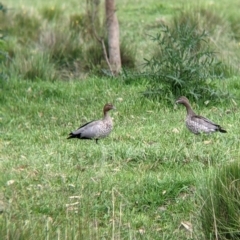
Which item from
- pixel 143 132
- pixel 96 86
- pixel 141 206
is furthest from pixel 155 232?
pixel 96 86

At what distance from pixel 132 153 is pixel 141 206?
44.9 inches

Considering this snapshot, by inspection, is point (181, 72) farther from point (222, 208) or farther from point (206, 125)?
point (222, 208)

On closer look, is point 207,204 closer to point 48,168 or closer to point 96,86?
point 48,168

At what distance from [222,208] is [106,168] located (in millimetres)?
1845

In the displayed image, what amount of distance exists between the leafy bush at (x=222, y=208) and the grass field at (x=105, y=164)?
0.10m

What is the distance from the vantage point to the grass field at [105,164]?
6801mm

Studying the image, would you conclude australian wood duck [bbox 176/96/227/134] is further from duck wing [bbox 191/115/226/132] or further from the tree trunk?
the tree trunk

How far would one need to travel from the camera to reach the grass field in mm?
6801

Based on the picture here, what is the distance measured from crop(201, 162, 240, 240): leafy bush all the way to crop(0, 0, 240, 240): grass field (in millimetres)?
101

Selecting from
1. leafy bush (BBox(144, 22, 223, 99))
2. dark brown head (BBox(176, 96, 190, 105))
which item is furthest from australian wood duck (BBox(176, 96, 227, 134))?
Answer: leafy bush (BBox(144, 22, 223, 99))

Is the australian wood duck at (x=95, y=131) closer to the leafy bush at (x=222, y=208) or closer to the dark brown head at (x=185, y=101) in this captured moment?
the dark brown head at (x=185, y=101)

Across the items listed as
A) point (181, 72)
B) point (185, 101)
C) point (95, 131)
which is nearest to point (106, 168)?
point (95, 131)

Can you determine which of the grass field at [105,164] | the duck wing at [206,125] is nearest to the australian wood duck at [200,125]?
the duck wing at [206,125]

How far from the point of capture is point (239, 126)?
9812mm
